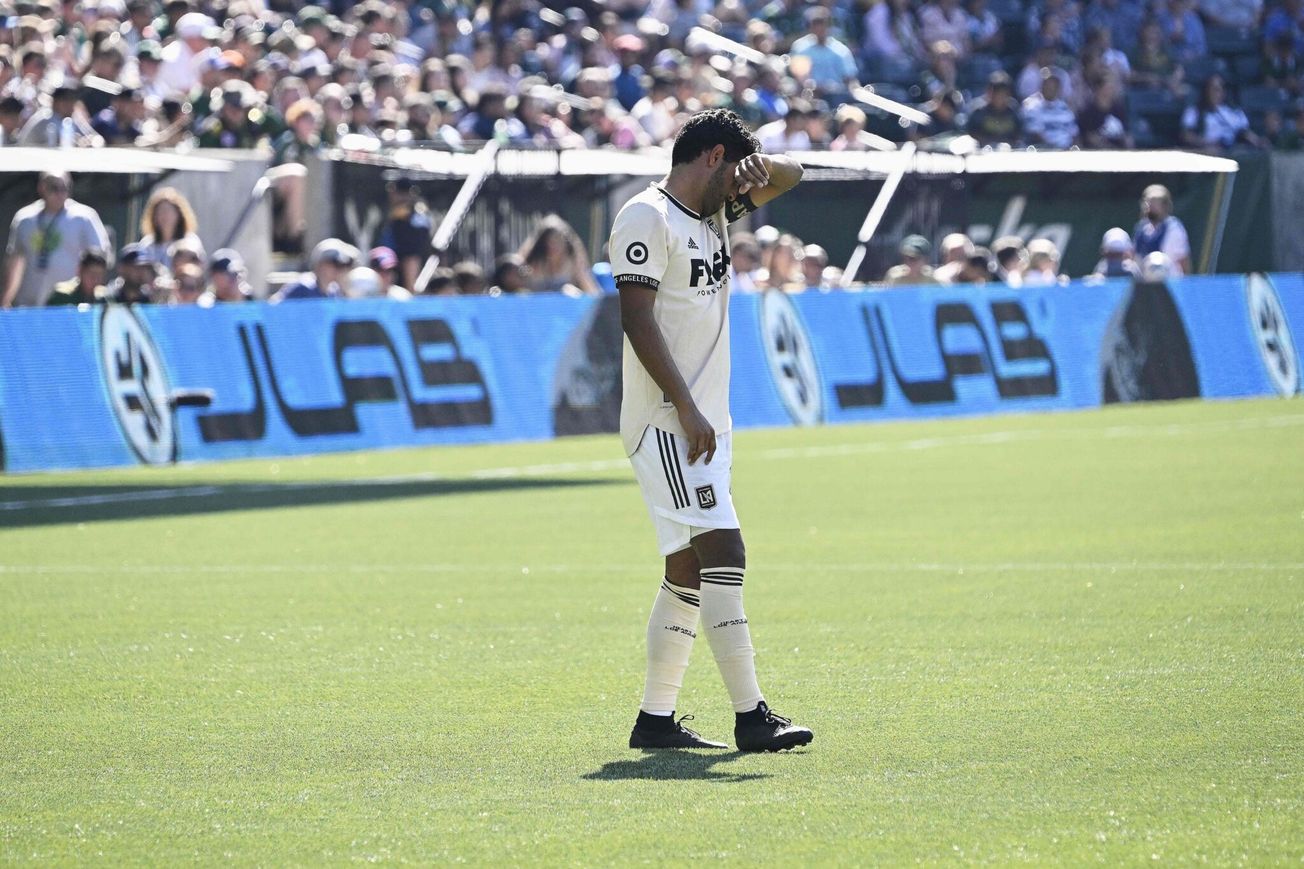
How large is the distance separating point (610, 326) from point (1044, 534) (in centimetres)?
889

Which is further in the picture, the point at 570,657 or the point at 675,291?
the point at 570,657

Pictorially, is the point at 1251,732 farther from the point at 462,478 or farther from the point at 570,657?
the point at 462,478

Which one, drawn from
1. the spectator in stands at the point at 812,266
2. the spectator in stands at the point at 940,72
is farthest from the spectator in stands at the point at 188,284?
the spectator in stands at the point at 940,72

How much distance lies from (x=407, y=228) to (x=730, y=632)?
1616cm

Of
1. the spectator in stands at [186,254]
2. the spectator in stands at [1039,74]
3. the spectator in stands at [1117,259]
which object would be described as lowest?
the spectator in stands at [1117,259]

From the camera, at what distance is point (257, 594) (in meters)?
11.4

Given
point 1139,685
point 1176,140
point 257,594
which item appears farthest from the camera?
point 1176,140

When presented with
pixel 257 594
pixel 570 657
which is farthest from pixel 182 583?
pixel 570 657

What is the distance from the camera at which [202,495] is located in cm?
1630

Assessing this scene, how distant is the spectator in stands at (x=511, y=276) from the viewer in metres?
21.8

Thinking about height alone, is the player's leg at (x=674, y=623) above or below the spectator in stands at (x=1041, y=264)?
above

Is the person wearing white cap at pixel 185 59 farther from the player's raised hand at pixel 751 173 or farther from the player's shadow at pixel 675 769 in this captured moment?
the player's shadow at pixel 675 769

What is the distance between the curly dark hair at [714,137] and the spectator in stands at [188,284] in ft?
41.1

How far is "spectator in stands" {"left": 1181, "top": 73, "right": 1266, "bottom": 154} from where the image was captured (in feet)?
111
